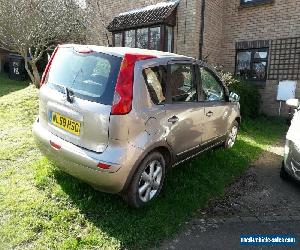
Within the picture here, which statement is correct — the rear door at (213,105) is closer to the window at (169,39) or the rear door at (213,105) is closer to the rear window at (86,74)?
the rear window at (86,74)

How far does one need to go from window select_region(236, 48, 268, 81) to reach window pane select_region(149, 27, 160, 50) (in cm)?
325

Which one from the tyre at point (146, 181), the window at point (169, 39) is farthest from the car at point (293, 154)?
the window at point (169, 39)

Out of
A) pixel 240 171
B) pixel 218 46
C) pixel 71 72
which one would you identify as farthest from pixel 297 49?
pixel 71 72

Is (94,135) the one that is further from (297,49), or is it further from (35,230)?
(297,49)

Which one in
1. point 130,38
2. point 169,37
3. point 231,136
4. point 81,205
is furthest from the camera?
point 130,38

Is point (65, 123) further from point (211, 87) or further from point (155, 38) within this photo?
point (155, 38)

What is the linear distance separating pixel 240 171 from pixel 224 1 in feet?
28.3

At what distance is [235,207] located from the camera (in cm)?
434

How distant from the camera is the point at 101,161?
3.34 metres

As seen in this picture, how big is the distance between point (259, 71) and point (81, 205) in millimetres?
9714

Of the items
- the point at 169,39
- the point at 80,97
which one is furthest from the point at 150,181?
the point at 169,39

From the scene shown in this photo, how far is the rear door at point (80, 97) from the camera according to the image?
3.38 metres

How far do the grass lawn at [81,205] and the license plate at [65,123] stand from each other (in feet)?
3.00

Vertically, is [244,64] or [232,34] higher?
[232,34]
